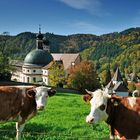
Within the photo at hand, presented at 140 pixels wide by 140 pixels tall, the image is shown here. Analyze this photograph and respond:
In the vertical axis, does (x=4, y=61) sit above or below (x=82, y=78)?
above

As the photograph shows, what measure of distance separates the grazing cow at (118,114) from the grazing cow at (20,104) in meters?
3.12

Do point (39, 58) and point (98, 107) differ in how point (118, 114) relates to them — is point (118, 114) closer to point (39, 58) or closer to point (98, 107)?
point (98, 107)

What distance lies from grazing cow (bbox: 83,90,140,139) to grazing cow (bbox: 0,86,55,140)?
10.2 feet

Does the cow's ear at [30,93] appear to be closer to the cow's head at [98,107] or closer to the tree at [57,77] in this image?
the cow's head at [98,107]

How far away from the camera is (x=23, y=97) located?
12.6 meters

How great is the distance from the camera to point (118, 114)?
31.3 ft

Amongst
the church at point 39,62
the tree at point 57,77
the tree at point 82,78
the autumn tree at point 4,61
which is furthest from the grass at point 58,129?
the church at point 39,62

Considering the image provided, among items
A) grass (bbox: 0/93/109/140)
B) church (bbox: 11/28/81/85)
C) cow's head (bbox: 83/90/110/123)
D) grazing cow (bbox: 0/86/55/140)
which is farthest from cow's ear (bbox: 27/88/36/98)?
church (bbox: 11/28/81/85)

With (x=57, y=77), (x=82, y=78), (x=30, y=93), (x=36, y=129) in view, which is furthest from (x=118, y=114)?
(x=57, y=77)

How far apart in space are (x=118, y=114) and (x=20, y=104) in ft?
13.9

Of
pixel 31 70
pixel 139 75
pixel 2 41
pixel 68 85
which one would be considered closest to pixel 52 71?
pixel 68 85

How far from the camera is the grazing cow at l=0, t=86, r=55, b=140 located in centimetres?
1241

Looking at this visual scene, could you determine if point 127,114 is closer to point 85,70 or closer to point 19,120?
point 19,120

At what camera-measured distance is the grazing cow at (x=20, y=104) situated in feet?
40.7
